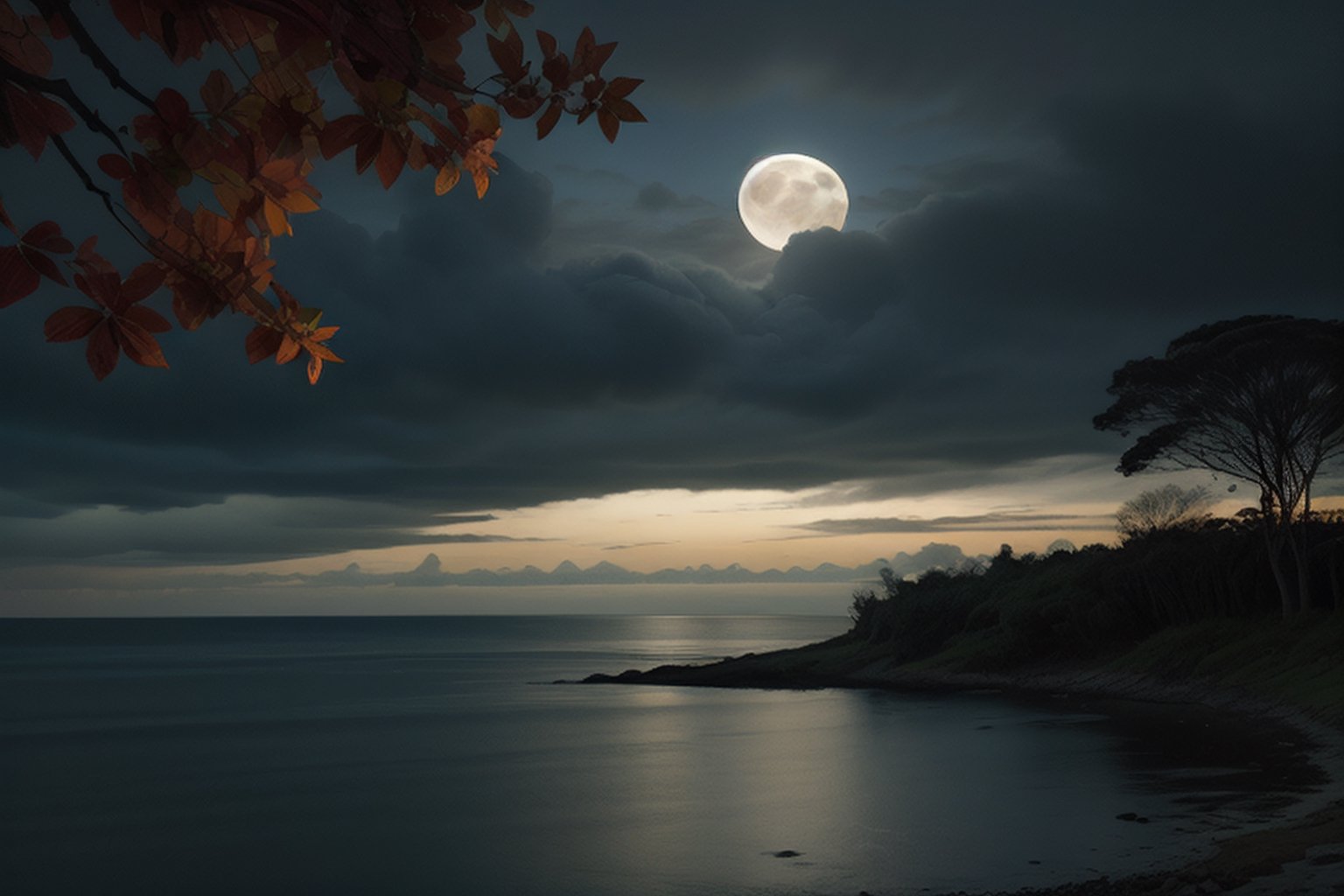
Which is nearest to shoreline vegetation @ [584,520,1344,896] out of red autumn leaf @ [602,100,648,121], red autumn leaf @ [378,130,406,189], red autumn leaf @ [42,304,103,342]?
red autumn leaf @ [602,100,648,121]

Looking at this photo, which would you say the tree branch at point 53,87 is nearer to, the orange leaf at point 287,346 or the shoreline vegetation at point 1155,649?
the orange leaf at point 287,346

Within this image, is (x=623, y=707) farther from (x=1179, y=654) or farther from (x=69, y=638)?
(x=69, y=638)

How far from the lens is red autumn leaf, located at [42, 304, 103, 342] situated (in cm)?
218

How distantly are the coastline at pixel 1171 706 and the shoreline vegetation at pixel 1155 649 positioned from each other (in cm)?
5

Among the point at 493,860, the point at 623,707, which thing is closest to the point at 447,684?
the point at 623,707

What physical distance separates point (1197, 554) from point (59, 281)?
41.5m

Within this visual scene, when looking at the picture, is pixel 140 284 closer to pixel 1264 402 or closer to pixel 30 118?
pixel 30 118

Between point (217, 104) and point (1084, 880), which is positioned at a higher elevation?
point (217, 104)

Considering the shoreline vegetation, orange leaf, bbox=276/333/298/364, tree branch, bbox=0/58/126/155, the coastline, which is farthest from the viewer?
the shoreline vegetation

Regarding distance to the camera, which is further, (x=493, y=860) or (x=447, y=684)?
(x=447, y=684)

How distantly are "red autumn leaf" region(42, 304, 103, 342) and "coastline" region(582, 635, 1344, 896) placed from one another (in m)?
11.5

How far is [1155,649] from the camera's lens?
38281 mm

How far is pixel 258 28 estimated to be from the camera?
2.31 meters

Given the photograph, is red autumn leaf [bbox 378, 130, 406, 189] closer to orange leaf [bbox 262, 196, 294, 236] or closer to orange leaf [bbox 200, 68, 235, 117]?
orange leaf [bbox 262, 196, 294, 236]
